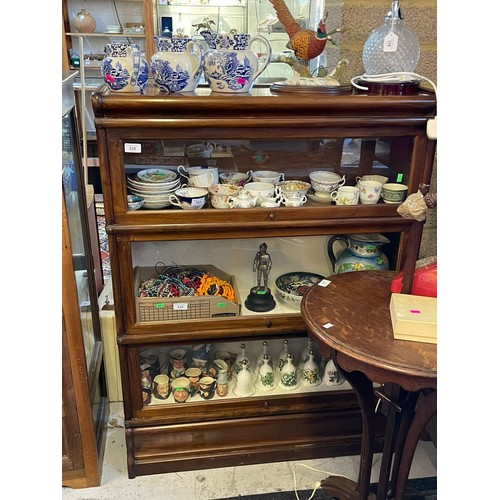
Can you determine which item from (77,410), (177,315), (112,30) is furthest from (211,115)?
(112,30)

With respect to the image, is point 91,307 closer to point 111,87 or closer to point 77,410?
point 77,410

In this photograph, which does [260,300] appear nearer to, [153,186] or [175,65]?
[153,186]

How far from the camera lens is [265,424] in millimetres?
1759

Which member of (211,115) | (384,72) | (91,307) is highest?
(384,72)

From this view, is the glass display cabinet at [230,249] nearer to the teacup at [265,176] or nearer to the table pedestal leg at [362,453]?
the teacup at [265,176]

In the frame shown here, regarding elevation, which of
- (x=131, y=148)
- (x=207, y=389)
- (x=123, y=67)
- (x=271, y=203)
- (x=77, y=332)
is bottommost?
(x=207, y=389)

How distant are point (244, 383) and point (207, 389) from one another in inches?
5.3

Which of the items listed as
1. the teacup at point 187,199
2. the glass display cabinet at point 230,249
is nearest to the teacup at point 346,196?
the glass display cabinet at point 230,249

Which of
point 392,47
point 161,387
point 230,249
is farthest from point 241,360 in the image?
point 392,47

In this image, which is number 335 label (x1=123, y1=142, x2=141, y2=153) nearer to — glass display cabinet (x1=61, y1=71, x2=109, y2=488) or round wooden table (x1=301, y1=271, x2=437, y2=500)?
glass display cabinet (x1=61, y1=71, x2=109, y2=488)

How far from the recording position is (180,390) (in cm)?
174

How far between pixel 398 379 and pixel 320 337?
0.19 metres

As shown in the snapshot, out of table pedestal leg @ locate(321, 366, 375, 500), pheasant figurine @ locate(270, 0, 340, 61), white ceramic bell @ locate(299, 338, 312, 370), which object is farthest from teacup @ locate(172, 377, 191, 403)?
pheasant figurine @ locate(270, 0, 340, 61)

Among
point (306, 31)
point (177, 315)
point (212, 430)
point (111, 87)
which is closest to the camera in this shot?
point (111, 87)
